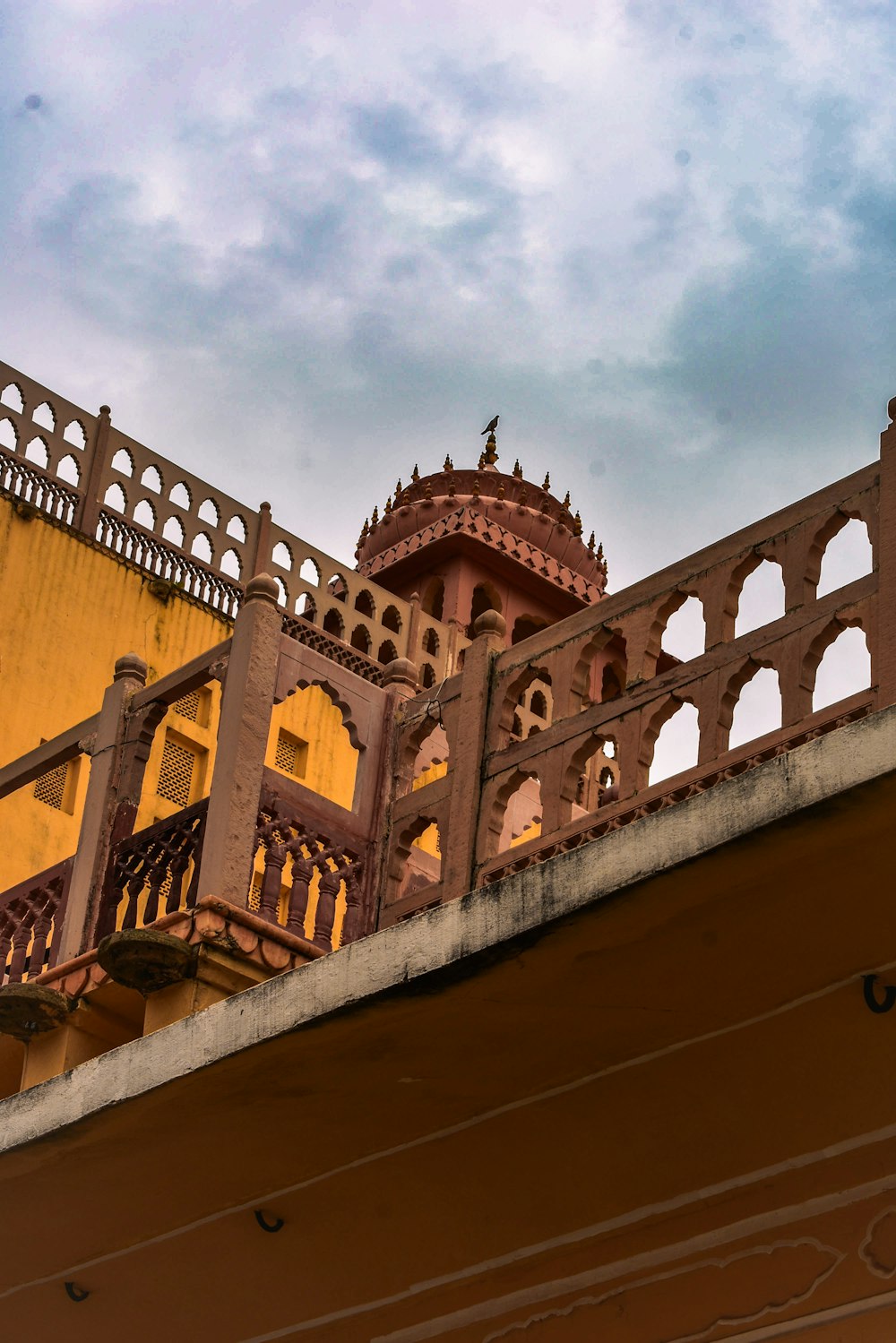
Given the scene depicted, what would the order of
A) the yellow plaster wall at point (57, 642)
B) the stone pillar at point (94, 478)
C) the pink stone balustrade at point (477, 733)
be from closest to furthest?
the pink stone balustrade at point (477, 733)
the yellow plaster wall at point (57, 642)
the stone pillar at point (94, 478)

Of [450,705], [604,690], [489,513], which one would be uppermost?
[489,513]

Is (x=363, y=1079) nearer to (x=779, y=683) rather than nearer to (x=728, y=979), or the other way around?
(x=728, y=979)

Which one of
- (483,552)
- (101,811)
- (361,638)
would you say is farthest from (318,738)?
(101,811)

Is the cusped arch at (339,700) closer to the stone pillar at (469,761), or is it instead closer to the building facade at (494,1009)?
the building facade at (494,1009)

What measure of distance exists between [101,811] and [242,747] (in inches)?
27.5

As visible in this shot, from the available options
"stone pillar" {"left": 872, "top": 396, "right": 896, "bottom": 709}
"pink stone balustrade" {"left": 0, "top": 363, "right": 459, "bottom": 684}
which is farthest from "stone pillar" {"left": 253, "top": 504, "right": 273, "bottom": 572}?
"stone pillar" {"left": 872, "top": 396, "right": 896, "bottom": 709}

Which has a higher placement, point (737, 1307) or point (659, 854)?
point (659, 854)

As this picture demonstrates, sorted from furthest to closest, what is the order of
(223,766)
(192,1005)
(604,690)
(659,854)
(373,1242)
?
(604,690), (223,766), (192,1005), (373,1242), (659,854)

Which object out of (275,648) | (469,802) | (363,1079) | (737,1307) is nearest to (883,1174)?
(737,1307)

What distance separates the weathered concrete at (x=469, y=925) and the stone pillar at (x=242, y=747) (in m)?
0.82

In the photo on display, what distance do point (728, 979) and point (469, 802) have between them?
4.60 ft

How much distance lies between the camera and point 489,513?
14.4 meters

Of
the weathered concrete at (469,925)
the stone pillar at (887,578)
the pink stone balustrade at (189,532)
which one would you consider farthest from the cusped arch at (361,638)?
the stone pillar at (887,578)

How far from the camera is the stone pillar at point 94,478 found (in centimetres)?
1140
